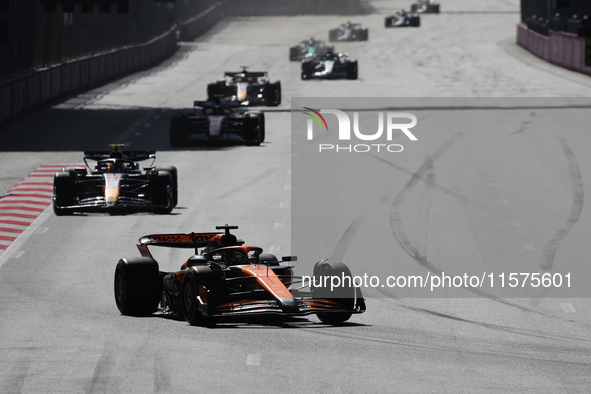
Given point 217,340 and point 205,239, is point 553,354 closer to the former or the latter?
point 217,340

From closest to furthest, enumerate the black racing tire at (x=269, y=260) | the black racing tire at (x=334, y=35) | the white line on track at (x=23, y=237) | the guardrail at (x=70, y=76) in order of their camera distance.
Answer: the black racing tire at (x=269, y=260), the white line on track at (x=23, y=237), the guardrail at (x=70, y=76), the black racing tire at (x=334, y=35)

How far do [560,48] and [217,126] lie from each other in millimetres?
31486

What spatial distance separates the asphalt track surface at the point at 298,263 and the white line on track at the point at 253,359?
1cm

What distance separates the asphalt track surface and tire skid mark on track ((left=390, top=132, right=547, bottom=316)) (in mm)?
83

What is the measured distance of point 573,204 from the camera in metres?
24.2

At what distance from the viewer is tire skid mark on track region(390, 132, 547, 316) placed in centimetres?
1669

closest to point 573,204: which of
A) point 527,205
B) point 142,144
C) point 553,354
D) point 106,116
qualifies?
point 527,205

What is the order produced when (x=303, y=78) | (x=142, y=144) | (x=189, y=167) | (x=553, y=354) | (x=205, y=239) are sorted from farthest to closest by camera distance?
(x=303, y=78)
(x=142, y=144)
(x=189, y=167)
(x=205, y=239)
(x=553, y=354)

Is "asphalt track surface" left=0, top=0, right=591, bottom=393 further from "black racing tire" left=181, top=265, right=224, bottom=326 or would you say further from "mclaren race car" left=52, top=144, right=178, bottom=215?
"mclaren race car" left=52, top=144, right=178, bottom=215

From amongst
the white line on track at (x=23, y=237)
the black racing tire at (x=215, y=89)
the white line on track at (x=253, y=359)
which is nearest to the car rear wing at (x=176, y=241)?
the white line on track at (x=253, y=359)

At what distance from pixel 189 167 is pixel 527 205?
32.6 feet

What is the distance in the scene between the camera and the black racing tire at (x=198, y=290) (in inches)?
529

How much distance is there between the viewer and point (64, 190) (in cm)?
2252

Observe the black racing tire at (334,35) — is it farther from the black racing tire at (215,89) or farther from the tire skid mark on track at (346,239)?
the tire skid mark on track at (346,239)
